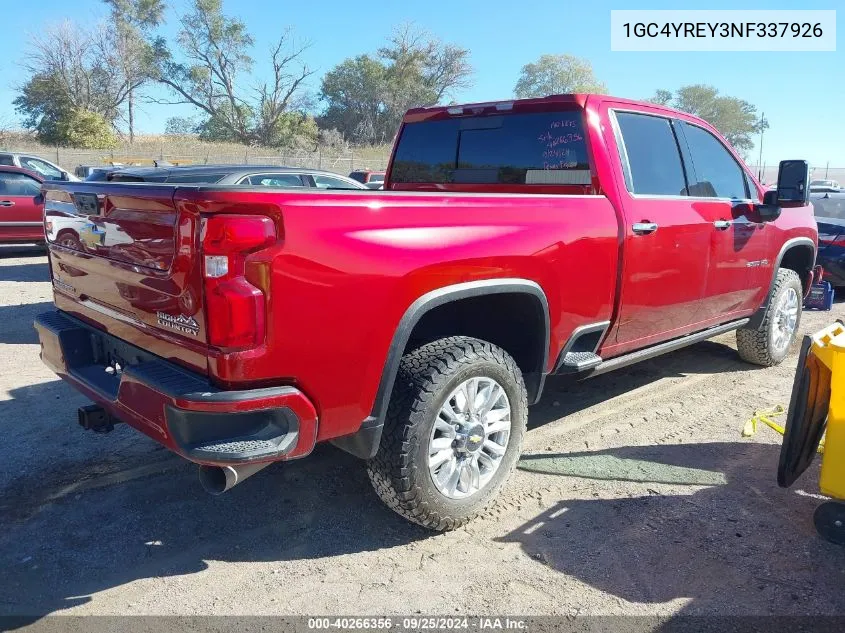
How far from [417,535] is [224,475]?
1.07 metres

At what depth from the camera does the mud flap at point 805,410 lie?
3219 mm

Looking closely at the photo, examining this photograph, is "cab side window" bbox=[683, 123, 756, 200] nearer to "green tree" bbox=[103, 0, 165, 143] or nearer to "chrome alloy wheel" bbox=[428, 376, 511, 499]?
"chrome alloy wheel" bbox=[428, 376, 511, 499]

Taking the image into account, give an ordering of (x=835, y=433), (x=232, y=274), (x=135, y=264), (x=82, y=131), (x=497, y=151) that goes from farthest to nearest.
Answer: (x=82, y=131)
(x=497, y=151)
(x=835, y=433)
(x=135, y=264)
(x=232, y=274)

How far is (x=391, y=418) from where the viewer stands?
9.50ft

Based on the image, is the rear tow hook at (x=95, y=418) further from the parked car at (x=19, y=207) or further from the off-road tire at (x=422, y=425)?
the parked car at (x=19, y=207)

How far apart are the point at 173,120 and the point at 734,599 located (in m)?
60.2

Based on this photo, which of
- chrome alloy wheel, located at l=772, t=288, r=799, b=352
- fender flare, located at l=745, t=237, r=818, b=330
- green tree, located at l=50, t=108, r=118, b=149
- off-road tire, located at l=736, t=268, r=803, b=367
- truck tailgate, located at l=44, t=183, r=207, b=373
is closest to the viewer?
truck tailgate, located at l=44, t=183, r=207, b=373

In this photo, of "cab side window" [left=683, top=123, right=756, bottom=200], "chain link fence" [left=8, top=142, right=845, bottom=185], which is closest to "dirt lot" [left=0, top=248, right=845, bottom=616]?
"cab side window" [left=683, top=123, right=756, bottom=200]

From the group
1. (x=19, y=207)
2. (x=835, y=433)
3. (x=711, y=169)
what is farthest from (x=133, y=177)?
(x=835, y=433)

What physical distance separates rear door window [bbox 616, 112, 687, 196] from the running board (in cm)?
97

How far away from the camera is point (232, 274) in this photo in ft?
7.60

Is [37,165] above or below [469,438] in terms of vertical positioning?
above

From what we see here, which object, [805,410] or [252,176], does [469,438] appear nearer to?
[805,410]

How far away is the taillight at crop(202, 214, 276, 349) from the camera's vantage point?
2.30 meters
